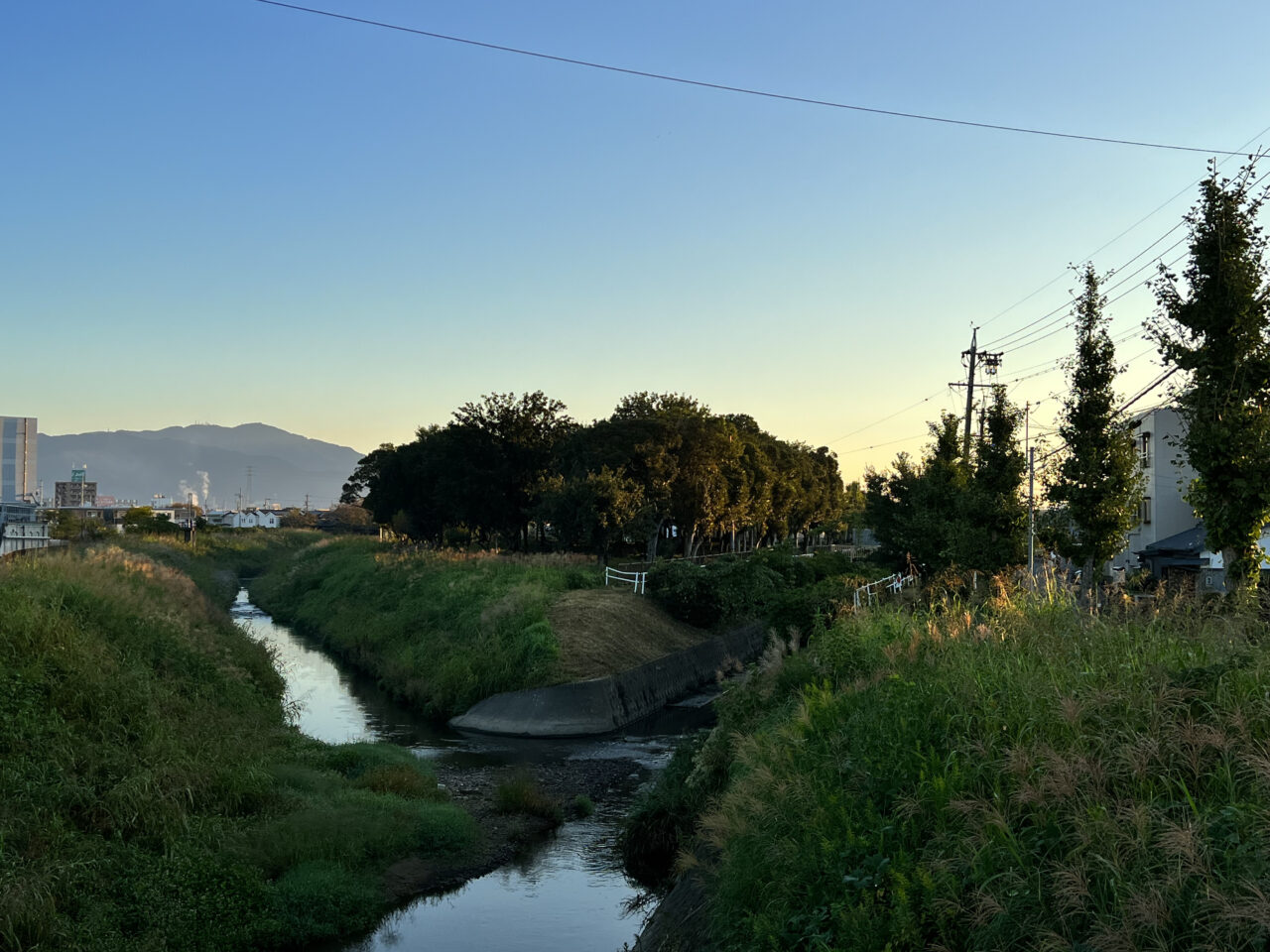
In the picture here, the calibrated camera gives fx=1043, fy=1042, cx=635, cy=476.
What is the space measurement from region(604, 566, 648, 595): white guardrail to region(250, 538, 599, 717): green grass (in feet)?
2.46

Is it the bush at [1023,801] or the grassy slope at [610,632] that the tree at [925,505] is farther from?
the bush at [1023,801]

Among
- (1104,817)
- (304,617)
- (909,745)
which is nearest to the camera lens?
(1104,817)

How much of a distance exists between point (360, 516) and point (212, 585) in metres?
112

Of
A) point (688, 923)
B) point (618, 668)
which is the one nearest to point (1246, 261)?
point (688, 923)

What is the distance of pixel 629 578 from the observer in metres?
47.6

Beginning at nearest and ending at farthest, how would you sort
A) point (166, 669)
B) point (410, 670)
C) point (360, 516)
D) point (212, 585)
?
point (166, 669) < point (410, 670) < point (212, 585) < point (360, 516)

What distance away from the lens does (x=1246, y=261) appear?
2025 centimetres

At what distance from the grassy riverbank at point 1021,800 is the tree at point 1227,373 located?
25.0 ft

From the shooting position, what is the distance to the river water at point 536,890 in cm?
1543

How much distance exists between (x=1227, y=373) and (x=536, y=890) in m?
15.7

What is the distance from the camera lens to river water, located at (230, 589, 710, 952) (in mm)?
15430

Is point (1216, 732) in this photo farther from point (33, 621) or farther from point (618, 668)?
point (618, 668)

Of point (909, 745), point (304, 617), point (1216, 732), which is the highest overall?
point (1216, 732)

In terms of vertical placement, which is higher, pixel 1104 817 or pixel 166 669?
pixel 1104 817
